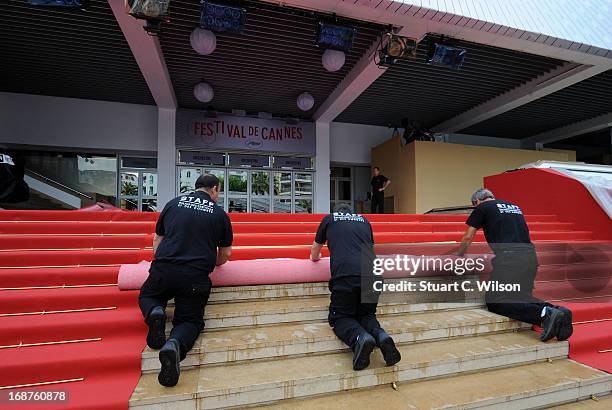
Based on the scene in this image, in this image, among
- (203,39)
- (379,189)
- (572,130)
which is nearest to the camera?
(203,39)

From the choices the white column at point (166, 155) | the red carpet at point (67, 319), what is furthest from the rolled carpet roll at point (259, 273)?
the white column at point (166, 155)

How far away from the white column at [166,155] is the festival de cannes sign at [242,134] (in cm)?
18

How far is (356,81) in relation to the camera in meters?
7.78

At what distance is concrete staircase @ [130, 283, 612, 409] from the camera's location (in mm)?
2260

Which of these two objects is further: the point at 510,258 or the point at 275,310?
the point at 510,258

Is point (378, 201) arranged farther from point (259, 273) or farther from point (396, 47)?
point (259, 273)

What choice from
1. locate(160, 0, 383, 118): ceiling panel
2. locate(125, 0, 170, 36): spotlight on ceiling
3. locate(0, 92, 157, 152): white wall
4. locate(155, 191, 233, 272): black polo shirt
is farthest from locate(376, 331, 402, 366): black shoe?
locate(0, 92, 157, 152): white wall

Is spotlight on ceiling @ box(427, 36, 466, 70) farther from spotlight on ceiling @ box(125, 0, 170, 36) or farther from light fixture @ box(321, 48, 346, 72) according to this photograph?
spotlight on ceiling @ box(125, 0, 170, 36)

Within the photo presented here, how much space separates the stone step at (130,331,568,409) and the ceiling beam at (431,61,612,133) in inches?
293

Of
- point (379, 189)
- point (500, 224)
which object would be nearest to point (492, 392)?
point (500, 224)

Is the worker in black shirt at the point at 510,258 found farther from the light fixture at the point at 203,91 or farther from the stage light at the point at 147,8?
the light fixture at the point at 203,91

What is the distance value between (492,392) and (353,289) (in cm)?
120

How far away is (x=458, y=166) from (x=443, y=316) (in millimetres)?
8186

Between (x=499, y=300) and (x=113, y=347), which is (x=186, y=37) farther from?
(x=499, y=300)
